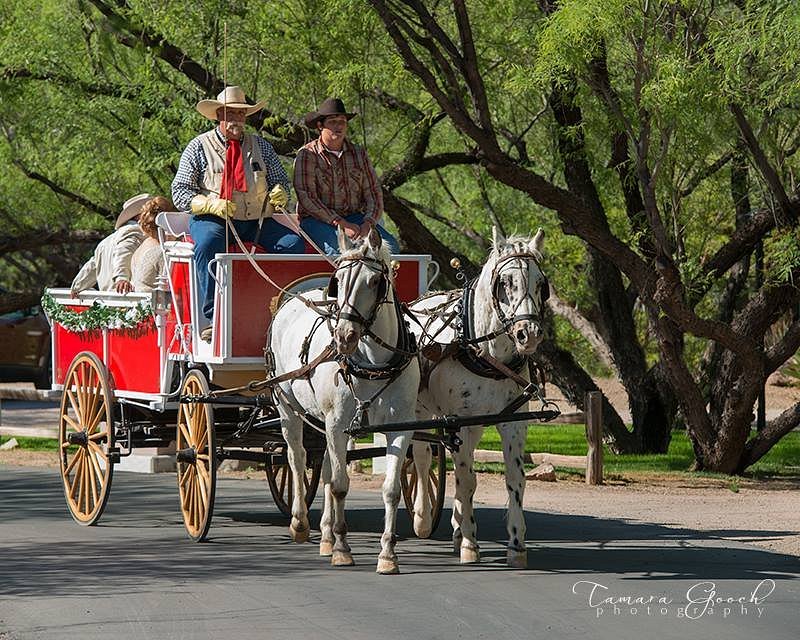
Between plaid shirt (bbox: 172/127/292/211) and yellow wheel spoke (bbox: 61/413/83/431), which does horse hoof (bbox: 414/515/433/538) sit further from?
yellow wheel spoke (bbox: 61/413/83/431)

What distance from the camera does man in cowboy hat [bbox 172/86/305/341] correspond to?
12.4 meters

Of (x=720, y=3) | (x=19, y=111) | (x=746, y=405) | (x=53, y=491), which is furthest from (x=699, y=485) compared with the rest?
(x=19, y=111)

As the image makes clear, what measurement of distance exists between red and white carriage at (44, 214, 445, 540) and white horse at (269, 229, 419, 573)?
0.88 m

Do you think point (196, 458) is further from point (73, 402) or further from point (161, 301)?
point (73, 402)

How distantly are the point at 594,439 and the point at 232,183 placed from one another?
659 centimetres

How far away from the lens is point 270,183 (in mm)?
12828

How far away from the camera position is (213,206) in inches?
483

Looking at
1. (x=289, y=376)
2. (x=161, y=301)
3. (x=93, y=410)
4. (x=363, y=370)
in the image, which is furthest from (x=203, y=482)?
(x=363, y=370)

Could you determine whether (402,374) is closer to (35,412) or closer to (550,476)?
(550,476)

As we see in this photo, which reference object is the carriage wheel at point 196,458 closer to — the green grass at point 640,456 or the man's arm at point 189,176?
the man's arm at point 189,176

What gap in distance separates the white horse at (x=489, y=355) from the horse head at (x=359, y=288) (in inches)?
27.4

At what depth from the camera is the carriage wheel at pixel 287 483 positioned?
44.0 feet

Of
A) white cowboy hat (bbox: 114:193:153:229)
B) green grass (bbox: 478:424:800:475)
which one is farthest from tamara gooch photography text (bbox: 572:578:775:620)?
green grass (bbox: 478:424:800:475)

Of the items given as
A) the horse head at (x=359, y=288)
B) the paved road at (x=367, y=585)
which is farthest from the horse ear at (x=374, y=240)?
the paved road at (x=367, y=585)
